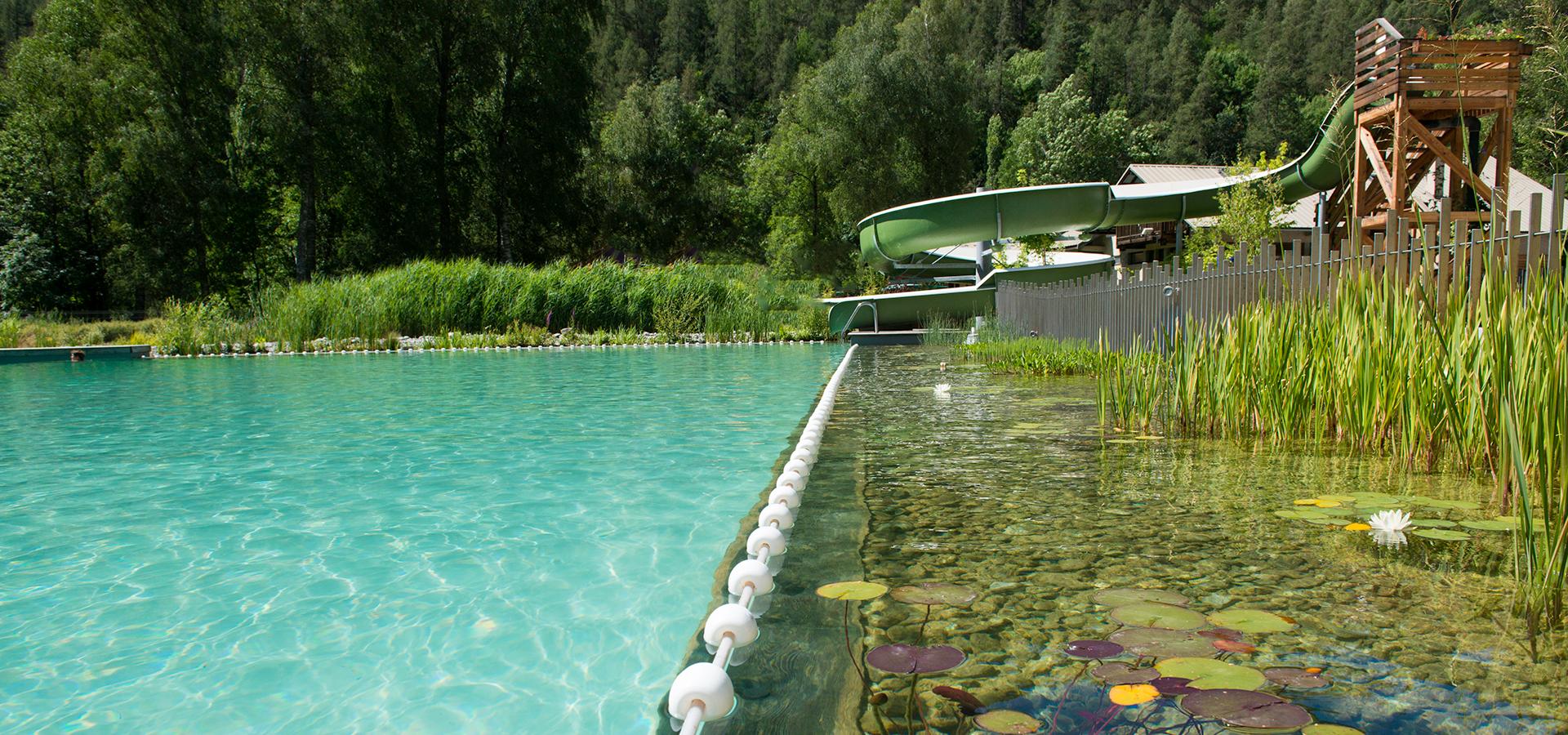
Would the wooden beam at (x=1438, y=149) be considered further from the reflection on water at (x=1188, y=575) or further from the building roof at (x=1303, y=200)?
the building roof at (x=1303, y=200)

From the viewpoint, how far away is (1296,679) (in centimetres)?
152

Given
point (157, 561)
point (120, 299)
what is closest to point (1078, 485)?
point (157, 561)

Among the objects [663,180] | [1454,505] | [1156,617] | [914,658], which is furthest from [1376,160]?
[663,180]

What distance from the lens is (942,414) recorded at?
18.7ft

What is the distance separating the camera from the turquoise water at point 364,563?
2010mm

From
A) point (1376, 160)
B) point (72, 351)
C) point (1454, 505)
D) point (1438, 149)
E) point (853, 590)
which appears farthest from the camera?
point (72, 351)

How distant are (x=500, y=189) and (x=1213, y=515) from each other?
27.5 metres

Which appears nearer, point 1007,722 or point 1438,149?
point 1007,722

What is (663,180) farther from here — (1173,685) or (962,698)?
(1173,685)

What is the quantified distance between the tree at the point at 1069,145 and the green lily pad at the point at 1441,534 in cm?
3748

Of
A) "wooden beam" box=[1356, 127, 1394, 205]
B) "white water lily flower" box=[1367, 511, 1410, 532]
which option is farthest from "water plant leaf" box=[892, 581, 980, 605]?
"wooden beam" box=[1356, 127, 1394, 205]

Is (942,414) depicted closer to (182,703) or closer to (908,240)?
(182,703)

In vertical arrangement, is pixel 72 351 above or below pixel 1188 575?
above

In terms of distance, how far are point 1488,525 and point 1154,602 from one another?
126cm
